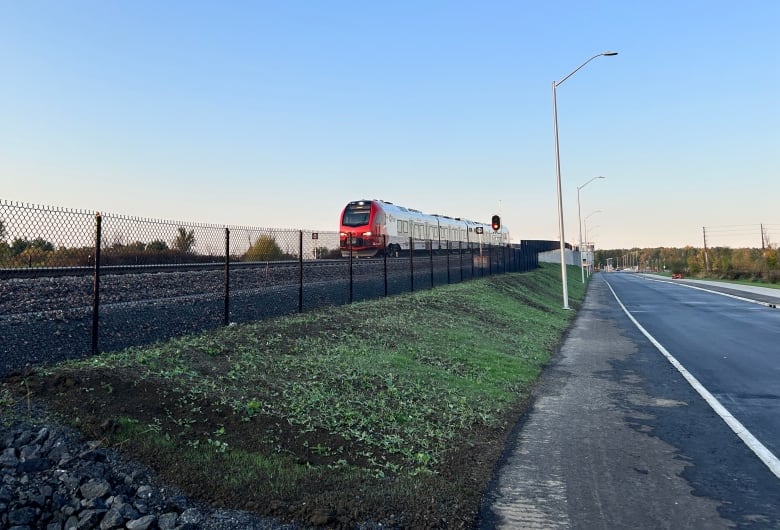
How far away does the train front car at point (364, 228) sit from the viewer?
33.9m

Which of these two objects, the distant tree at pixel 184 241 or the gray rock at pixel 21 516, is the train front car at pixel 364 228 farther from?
the gray rock at pixel 21 516

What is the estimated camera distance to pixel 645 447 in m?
6.55

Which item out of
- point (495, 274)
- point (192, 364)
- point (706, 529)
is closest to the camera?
point (706, 529)

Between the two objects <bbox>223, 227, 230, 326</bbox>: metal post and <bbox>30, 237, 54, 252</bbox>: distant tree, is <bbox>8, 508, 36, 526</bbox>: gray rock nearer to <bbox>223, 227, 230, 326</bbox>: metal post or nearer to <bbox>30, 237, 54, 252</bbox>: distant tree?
<bbox>30, 237, 54, 252</bbox>: distant tree

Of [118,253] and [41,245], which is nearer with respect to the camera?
[41,245]

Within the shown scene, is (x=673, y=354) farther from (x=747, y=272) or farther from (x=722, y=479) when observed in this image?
(x=747, y=272)

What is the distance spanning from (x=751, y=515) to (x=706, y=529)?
606 mm

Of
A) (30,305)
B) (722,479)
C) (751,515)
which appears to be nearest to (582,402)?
(722,479)

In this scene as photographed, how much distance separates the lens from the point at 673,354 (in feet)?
44.5

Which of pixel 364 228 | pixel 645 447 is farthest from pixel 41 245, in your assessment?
pixel 364 228

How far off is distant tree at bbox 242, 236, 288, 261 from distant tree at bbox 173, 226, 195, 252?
3.51m

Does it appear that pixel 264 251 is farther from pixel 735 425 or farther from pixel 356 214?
pixel 356 214

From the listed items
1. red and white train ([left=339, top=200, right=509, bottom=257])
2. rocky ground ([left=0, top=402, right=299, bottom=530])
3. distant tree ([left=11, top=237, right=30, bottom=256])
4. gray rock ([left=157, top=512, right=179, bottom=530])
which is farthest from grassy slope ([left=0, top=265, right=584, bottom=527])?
red and white train ([left=339, top=200, right=509, bottom=257])

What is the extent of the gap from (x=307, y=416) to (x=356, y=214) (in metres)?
28.8
